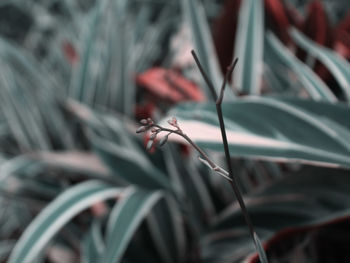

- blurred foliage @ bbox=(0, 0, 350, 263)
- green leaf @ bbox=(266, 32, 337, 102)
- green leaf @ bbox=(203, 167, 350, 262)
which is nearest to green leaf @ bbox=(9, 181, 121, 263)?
blurred foliage @ bbox=(0, 0, 350, 263)

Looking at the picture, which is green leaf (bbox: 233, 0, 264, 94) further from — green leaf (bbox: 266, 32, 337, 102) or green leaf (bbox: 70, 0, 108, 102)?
green leaf (bbox: 70, 0, 108, 102)

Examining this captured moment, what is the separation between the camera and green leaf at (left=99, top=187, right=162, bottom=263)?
0.53m

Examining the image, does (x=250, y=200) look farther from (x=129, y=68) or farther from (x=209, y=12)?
(x=209, y=12)

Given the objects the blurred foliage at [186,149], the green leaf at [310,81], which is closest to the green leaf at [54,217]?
the blurred foliage at [186,149]

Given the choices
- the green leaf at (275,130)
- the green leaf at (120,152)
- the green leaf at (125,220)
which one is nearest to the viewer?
the green leaf at (275,130)

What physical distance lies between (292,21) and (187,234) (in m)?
0.49

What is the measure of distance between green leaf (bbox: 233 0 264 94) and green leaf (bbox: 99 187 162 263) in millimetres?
218

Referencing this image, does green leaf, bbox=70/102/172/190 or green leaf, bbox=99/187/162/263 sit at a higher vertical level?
green leaf, bbox=70/102/172/190

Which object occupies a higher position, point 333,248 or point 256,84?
point 256,84

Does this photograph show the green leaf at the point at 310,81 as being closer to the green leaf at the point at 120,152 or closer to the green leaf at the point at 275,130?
the green leaf at the point at 275,130

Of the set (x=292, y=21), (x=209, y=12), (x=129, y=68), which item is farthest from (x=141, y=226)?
(x=209, y=12)

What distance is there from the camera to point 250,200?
22.7 inches

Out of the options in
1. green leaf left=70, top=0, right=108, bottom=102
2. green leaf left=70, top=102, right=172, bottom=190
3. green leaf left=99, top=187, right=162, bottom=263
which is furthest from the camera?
green leaf left=70, top=0, right=108, bottom=102

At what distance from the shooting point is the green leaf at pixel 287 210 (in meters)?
0.49
